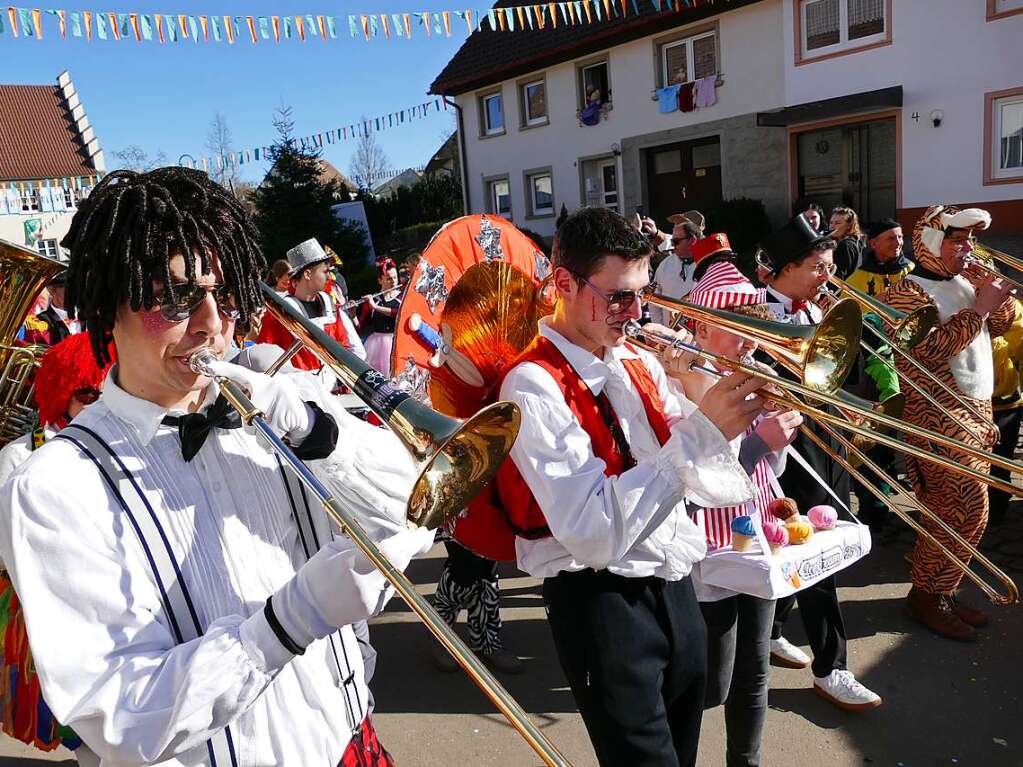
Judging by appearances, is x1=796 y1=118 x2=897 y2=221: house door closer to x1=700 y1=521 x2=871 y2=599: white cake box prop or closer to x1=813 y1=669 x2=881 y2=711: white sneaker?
x1=813 y1=669 x2=881 y2=711: white sneaker

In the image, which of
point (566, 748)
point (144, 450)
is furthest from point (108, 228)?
point (566, 748)

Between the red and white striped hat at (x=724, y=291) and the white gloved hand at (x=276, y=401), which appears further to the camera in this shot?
the red and white striped hat at (x=724, y=291)

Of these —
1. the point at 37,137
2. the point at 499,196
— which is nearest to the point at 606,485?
the point at 499,196

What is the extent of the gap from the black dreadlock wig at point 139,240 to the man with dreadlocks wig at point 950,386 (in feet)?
11.2

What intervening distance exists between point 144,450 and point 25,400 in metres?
1.85

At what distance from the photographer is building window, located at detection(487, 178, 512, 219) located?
2305 cm

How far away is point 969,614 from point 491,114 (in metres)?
21.3

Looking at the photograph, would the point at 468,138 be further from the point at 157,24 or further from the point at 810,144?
the point at 157,24

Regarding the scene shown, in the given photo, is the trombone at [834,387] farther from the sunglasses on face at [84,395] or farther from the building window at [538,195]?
the building window at [538,195]

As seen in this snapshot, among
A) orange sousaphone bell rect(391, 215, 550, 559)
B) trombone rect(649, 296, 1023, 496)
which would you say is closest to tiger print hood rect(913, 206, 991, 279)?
trombone rect(649, 296, 1023, 496)

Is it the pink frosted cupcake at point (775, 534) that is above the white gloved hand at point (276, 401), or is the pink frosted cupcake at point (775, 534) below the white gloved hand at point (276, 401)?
below

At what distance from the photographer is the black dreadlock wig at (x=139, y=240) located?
4.26 ft

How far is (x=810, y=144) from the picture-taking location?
53.1 feet

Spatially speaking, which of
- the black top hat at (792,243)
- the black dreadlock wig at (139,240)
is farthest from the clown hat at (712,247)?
the black dreadlock wig at (139,240)
